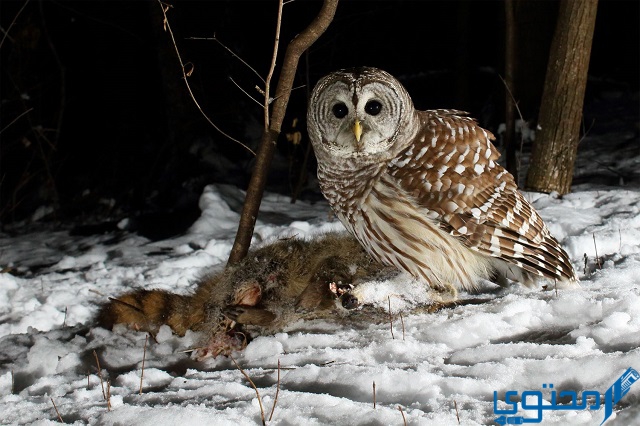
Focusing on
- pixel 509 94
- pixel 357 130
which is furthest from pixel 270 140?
pixel 509 94

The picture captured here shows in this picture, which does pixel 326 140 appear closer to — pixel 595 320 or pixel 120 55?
pixel 595 320

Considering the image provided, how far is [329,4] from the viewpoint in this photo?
151 inches

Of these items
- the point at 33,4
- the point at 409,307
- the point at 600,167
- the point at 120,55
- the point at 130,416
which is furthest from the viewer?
the point at 120,55

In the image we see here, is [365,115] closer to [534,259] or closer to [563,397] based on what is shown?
[534,259]

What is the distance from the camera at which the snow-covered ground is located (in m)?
2.72

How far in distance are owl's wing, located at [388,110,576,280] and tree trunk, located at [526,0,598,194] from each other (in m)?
1.77

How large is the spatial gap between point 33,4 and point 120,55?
121 centimetres

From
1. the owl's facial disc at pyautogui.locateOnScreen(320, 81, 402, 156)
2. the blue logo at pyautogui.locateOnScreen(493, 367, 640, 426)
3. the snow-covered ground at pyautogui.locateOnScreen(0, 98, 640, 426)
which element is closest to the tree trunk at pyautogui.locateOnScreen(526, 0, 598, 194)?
the snow-covered ground at pyautogui.locateOnScreen(0, 98, 640, 426)

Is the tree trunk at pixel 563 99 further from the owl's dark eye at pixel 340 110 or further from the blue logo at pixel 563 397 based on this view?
the blue logo at pixel 563 397

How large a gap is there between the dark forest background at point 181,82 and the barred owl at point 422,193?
10.6ft

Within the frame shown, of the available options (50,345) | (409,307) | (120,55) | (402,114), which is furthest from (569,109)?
(120,55)

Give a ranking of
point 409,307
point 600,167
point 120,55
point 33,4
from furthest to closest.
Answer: point 120,55 → point 33,4 → point 600,167 → point 409,307

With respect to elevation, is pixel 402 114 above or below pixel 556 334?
above

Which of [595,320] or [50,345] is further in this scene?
[50,345]
